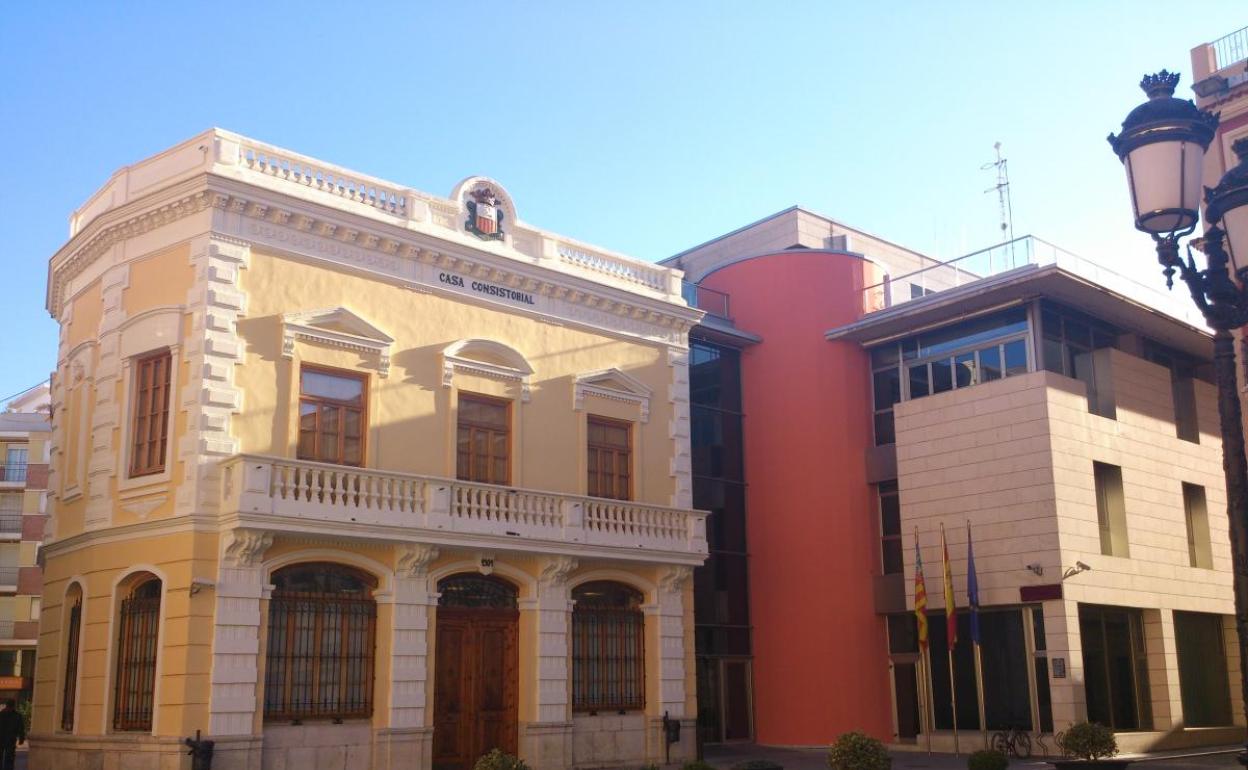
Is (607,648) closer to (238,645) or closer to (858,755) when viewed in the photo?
(238,645)

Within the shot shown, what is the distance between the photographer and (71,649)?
22703mm

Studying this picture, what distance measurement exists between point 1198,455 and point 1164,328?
Result: 354 centimetres

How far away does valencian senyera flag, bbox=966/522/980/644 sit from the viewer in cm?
2647

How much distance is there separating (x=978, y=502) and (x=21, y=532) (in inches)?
1803

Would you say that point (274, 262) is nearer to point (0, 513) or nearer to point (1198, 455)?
point (1198, 455)

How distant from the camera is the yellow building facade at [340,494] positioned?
2034 centimetres

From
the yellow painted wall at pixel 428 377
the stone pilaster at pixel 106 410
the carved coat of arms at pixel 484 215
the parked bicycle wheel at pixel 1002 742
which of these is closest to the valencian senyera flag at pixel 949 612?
the parked bicycle wheel at pixel 1002 742

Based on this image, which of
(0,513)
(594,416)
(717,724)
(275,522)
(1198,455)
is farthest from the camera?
(0,513)

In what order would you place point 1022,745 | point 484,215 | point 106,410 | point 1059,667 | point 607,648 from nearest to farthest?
point 106,410 < point 484,215 < point 607,648 < point 1059,667 < point 1022,745

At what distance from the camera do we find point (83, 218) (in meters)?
25.1

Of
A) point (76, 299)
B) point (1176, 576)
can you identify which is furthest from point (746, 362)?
point (76, 299)

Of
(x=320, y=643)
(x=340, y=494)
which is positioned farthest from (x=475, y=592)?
(x=340, y=494)

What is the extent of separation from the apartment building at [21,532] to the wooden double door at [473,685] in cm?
3789

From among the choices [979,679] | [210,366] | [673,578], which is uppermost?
[210,366]
